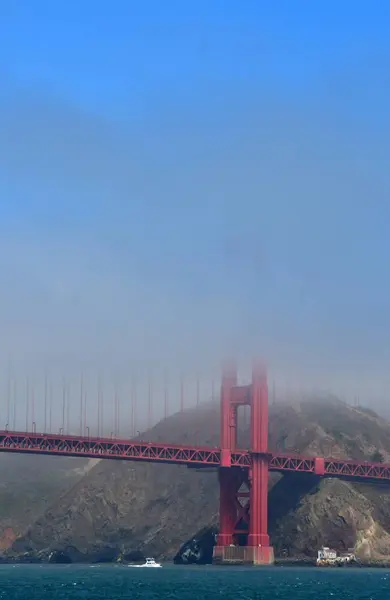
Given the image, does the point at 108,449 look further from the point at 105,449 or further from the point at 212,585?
the point at 212,585

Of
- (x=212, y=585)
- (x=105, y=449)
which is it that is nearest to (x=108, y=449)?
(x=105, y=449)

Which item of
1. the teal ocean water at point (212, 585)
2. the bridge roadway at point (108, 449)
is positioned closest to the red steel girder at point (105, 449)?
the bridge roadway at point (108, 449)

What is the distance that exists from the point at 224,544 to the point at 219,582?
153ft

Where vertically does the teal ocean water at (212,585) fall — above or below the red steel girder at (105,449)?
below

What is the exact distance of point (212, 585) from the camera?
14638 centimetres

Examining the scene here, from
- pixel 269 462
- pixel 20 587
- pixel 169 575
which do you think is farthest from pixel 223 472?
pixel 20 587

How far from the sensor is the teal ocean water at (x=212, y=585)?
12656 centimetres

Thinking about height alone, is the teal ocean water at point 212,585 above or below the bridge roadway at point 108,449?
below

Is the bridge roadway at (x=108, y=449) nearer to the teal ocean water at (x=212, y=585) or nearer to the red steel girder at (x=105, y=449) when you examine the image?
the red steel girder at (x=105, y=449)

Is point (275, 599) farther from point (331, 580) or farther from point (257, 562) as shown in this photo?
point (257, 562)

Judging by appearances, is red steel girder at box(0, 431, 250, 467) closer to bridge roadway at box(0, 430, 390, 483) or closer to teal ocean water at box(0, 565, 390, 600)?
bridge roadway at box(0, 430, 390, 483)

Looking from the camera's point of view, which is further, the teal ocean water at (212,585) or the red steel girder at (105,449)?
the red steel girder at (105,449)

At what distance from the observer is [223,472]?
653 feet

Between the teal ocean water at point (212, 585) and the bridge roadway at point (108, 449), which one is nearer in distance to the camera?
the teal ocean water at point (212, 585)
